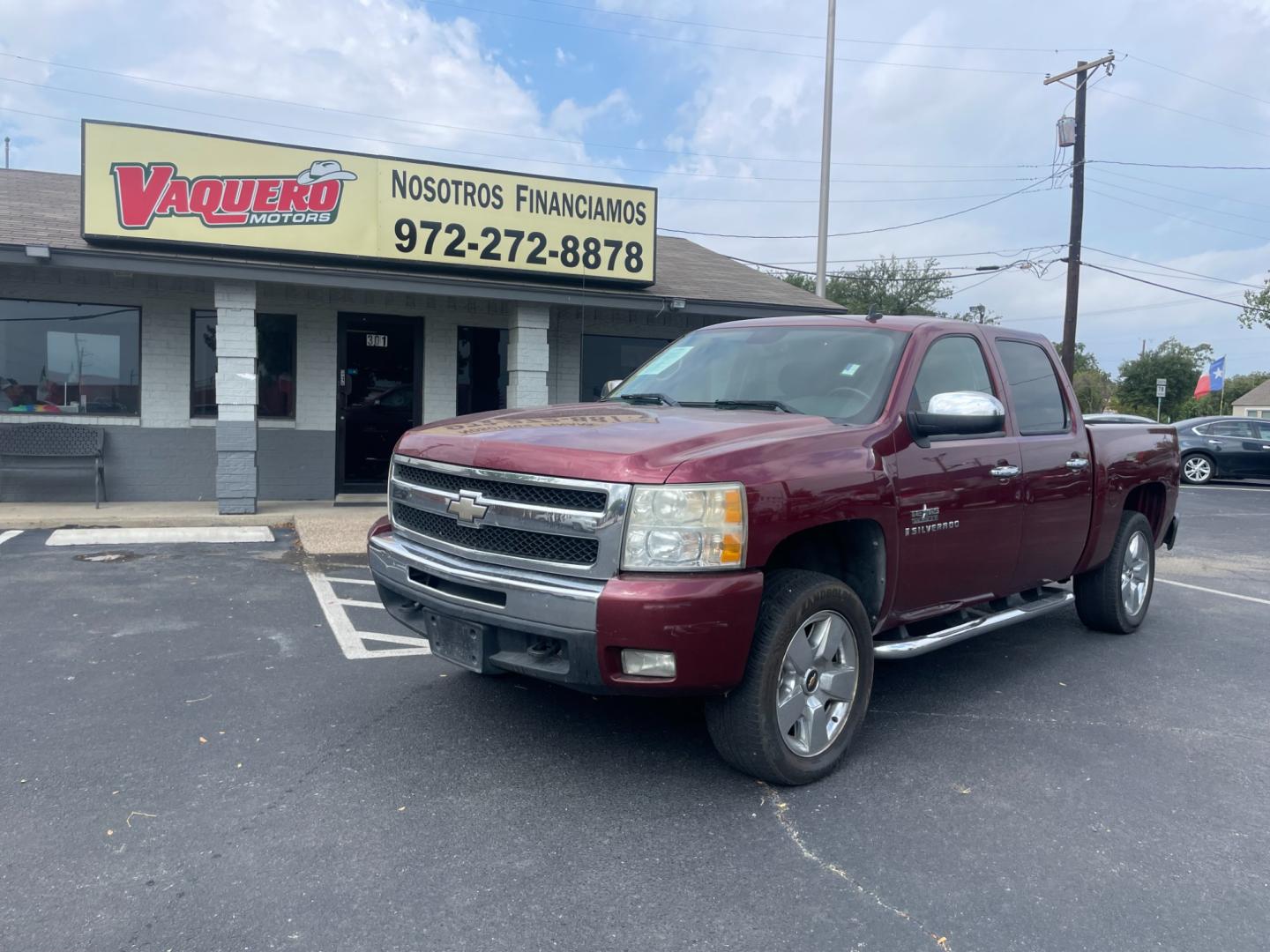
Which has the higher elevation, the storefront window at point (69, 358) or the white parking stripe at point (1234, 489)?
the storefront window at point (69, 358)

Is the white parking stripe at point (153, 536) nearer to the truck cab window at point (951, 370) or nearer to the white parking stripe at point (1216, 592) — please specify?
the truck cab window at point (951, 370)

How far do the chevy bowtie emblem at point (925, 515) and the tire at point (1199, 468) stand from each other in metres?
18.8

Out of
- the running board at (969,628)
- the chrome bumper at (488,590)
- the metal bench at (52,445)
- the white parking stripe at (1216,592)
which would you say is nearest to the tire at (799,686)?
the running board at (969,628)

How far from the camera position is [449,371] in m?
13.3

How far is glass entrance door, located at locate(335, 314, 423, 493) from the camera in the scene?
12.8 metres

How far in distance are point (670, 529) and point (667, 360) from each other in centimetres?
232

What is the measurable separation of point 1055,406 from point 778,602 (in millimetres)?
2914

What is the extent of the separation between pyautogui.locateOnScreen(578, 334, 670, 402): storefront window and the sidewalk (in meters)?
3.86

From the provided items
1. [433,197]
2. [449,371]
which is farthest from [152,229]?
[449,371]

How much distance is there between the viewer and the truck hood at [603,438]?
354 centimetres

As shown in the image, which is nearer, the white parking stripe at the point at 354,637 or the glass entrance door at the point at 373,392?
the white parking stripe at the point at 354,637

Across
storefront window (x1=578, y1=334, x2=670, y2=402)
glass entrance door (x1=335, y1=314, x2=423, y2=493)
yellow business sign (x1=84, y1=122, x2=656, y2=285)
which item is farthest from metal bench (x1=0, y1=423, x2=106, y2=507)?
storefront window (x1=578, y1=334, x2=670, y2=402)

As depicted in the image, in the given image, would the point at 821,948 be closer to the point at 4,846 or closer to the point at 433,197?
the point at 4,846

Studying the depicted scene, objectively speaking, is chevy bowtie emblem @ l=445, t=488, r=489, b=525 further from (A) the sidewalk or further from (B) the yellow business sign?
(B) the yellow business sign
